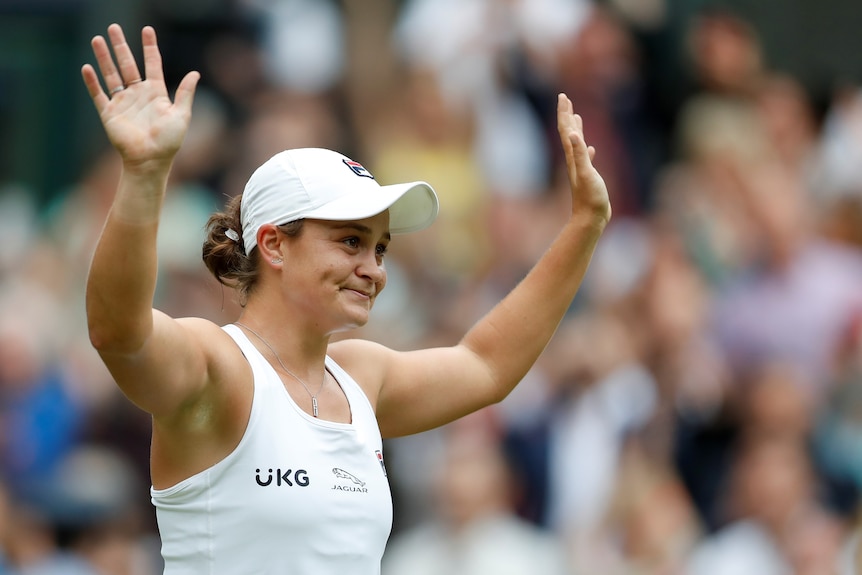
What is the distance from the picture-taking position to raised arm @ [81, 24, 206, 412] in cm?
346

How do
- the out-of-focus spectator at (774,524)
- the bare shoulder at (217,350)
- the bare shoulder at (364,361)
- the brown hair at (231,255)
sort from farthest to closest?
the out-of-focus spectator at (774,524) → the bare shoulder at (364,361) → the brown hair at (231,255) → the bare shoulder at (217,350)

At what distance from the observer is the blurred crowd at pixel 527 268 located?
7883 millimetres

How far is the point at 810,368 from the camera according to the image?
27.8 feet

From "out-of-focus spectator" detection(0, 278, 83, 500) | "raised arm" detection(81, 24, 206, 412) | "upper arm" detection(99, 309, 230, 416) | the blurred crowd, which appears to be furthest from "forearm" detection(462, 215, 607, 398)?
"out-of-focus spectator" detection(0, 278, 83, 500)

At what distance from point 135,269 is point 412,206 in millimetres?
1123

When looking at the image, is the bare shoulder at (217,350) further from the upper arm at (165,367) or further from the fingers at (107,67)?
the fingers at (107,67)

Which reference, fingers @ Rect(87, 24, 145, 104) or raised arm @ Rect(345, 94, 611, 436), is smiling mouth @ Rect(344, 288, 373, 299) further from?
fingers @ Rect(87, 24, 145, 104)

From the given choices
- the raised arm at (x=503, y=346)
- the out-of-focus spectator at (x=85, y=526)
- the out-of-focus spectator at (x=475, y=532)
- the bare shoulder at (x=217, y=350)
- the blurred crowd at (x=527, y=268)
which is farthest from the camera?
the out-of-focus spectator at (x=85, y=526)

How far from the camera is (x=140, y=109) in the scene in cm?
357

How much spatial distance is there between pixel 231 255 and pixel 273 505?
31.3 inches

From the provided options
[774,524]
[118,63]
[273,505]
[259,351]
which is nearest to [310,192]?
[259,351]

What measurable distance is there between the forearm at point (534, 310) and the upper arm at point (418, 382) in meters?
0.04

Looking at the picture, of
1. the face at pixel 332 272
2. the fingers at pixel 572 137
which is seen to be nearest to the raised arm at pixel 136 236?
the face at pixel 332 272

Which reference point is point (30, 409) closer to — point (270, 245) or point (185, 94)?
point (270, 245)
